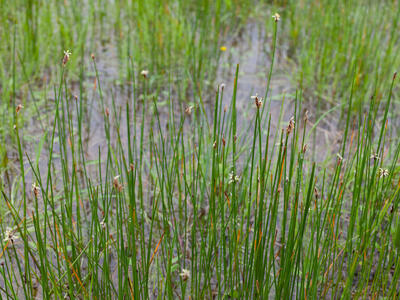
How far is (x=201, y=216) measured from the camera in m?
1.99

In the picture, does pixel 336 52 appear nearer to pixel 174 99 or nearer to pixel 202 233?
pixel 174 99

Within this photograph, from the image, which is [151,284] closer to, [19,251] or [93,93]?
[19,251]

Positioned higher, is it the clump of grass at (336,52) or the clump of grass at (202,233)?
the clump of grass at (336,52)

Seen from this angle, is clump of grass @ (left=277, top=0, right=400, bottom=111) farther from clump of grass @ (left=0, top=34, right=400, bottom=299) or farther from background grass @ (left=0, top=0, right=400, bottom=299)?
clump of grass @ (left=0, top=34, right=400, bottom=299)

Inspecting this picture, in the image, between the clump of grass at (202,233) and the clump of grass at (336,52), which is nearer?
the clump of grass at (202,233)

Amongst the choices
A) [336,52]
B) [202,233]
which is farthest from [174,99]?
[202,233]

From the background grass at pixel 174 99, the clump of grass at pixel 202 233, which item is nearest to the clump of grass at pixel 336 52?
the background grass at pixel 174 99

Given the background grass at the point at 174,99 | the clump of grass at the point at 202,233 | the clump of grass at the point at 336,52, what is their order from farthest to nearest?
the clump of grass at the point at 336,52 < the background grass at the point at 174,99 < the clump of grass at the point at 202,233

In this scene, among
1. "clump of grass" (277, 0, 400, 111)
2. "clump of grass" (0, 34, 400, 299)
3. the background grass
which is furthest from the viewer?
"clump of grass" (277, 0, 400, 111)

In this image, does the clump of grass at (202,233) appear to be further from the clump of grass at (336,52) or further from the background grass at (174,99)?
the clump of grass at (336,52)

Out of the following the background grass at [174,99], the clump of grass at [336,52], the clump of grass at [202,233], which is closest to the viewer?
the clump of grass at [202,233]

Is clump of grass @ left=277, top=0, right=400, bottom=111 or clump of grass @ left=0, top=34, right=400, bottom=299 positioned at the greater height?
clump of grass @ left=277, top=0, right=400, bottom=111

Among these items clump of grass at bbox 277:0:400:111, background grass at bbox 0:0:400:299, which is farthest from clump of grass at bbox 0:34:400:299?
clump of grass at bbox 277:0:400:111

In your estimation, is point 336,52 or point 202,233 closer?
point 202,233
